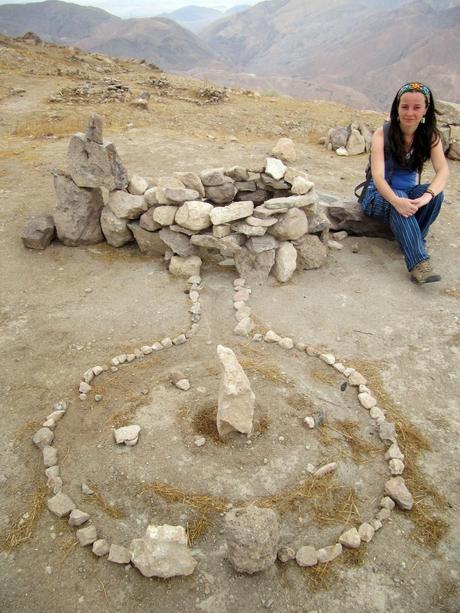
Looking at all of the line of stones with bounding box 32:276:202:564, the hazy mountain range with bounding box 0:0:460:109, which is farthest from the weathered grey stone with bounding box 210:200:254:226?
the hazy mountain range with bounding box 0:0:460:109

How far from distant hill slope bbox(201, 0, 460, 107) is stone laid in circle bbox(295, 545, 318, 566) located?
→ 5922 centimetres

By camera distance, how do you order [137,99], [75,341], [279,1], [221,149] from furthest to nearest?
1. [279,1]
2. [137,99]
3. [221,149]
4. [75,341]

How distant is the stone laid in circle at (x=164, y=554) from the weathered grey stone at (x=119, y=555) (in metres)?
0.11

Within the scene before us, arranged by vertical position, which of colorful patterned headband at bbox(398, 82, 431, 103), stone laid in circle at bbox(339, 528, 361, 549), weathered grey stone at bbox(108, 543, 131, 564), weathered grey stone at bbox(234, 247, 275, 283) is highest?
colorful patterned headband at bbox(398, 82, 431, 103)

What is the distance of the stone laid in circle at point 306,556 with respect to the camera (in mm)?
2947

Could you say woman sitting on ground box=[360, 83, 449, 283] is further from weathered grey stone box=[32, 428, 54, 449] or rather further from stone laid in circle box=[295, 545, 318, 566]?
weathered grey stone box=[32, 428, 54, 449]

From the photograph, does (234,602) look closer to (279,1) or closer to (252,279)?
(252,279)

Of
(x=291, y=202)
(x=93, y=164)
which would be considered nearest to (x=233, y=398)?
(x=291, y=202)

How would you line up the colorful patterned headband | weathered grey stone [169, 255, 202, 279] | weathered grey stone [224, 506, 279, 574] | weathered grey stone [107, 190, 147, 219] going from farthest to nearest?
weathered grey stone [107, 190, 147, 219] → weathered grey stone [169, 255, 202, 279] → the colorful patterned headband → weathered grey stone [224, 506, 279, 574]

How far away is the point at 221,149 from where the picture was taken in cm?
1065

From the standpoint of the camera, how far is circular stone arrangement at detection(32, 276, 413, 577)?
284cm

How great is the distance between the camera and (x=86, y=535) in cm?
304

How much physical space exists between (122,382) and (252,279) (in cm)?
230

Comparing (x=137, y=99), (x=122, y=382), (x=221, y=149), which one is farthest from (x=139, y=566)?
(x=137, y=99)
